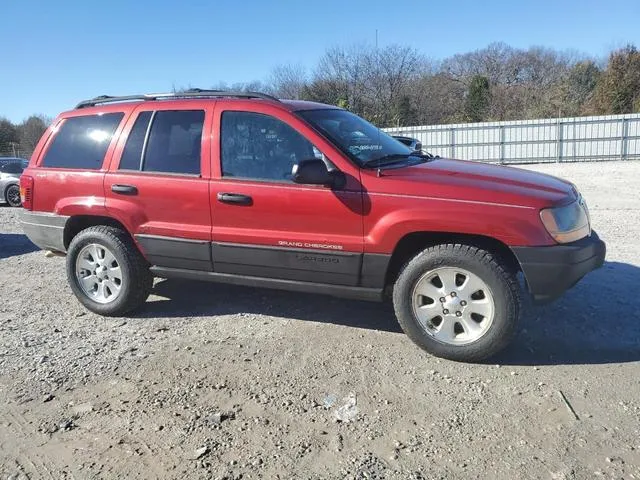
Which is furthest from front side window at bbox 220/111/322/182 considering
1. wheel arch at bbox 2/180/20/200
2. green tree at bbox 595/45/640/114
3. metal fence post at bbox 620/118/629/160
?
green tree at bbox 595/45/640/114

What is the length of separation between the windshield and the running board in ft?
3.18

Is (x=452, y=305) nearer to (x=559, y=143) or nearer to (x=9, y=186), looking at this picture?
(x=9, y=186)

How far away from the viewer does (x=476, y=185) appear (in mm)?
3867

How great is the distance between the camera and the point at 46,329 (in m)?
4.91

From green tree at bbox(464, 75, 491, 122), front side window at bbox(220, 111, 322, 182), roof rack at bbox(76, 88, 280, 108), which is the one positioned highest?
green tree at bbox(464, 75, 491, 122)

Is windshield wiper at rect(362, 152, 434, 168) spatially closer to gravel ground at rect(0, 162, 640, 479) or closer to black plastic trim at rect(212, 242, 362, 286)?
black plastic trim at rect(212, 242, 362, 286)

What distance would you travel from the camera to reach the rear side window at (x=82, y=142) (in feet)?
16.6

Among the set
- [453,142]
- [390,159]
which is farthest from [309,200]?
[453,142]

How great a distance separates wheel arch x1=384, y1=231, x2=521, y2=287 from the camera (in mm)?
3914

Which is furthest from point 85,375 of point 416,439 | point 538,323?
point 538,323

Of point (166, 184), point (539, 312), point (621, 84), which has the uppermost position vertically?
point (621, 84)

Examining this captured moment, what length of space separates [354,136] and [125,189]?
2.04 metres

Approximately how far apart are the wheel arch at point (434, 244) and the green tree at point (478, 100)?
3418 cm

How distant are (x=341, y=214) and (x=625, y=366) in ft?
7.28
